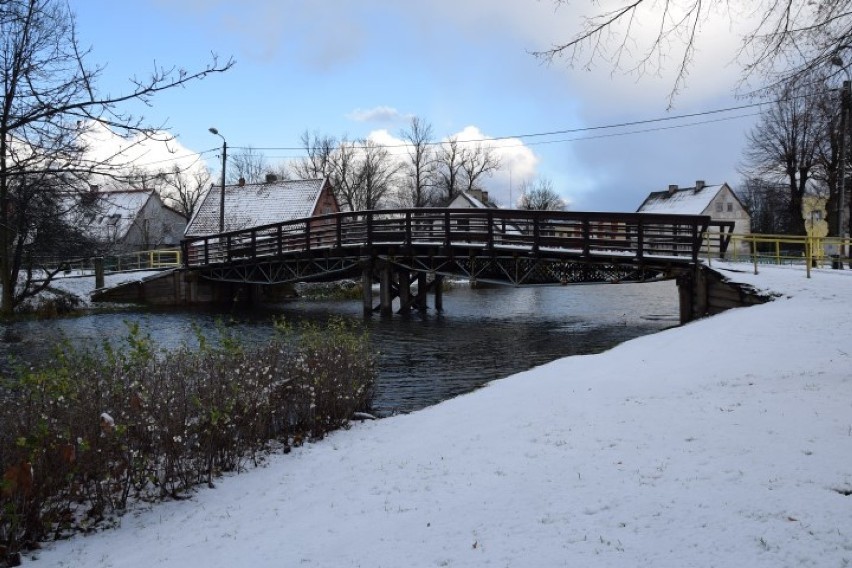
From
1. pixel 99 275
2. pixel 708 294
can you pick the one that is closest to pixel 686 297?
pixel 708 294

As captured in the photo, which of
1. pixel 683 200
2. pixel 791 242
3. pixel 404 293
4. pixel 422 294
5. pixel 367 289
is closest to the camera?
pixel 791 242

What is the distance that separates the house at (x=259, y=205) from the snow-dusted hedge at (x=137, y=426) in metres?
37.0

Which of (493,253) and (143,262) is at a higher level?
(143,262)

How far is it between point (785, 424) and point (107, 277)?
32283 mm

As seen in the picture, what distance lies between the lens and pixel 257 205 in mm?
46406

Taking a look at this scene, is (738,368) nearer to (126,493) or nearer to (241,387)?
(241,387)

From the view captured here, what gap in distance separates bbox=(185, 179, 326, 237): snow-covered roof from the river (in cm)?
1133

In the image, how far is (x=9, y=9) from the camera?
4984mm

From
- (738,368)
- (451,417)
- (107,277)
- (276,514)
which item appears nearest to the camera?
(276,514)

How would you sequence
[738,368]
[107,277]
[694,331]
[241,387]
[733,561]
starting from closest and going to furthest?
[733,561] < [241,387] < [738,368] < [694,331] < [107,277]

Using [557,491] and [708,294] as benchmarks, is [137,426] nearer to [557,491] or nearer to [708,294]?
[557,491]

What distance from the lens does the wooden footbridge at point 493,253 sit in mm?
20500

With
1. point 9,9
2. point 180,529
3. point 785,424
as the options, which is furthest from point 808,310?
point 9,9

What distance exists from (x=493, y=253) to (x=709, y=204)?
4746 centimetres
